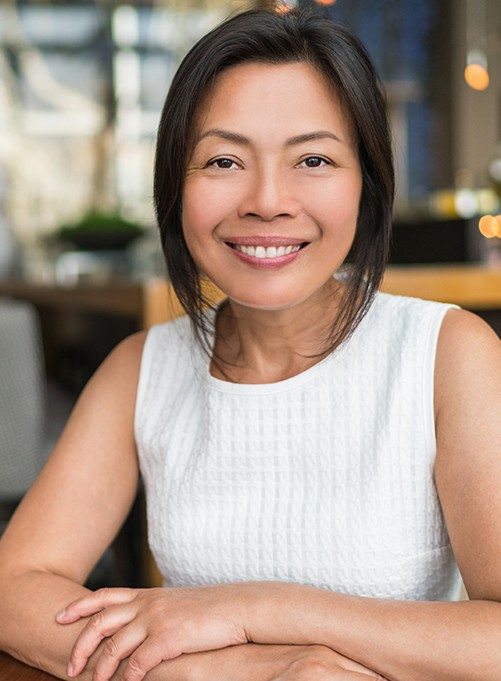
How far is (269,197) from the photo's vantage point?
1.02 m

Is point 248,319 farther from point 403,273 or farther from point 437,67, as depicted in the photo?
point 437,67

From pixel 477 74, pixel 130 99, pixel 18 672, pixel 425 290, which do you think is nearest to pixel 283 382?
pixel 18 672

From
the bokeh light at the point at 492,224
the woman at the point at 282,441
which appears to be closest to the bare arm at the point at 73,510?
the woman at the point at 282,441

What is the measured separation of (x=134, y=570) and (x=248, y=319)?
1523 millimetres

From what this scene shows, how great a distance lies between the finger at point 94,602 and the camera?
3.20 ft

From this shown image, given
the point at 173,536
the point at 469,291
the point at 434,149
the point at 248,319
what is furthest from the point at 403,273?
the point at 434,149

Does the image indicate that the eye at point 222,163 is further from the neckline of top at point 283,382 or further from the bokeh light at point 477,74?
the bokeh light at point 477,74

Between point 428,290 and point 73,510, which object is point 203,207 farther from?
point 428,290

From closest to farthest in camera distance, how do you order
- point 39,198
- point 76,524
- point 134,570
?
point 76,524, point 134,570, point 39,198

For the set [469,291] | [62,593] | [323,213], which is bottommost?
[62,593]

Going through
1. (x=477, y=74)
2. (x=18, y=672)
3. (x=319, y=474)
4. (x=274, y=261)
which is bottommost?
(x=18, y=672)

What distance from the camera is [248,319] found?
1171 millimetres

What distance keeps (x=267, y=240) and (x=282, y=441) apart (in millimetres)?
225

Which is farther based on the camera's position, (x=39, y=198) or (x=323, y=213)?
(x=39, y=198)
